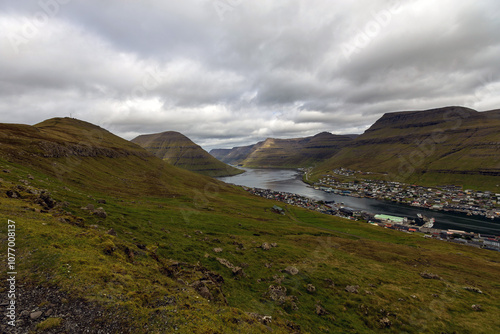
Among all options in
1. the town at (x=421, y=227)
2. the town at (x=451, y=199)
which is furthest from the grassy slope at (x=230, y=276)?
the town at (x=451, y=199)

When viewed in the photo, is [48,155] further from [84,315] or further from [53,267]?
[84,315]

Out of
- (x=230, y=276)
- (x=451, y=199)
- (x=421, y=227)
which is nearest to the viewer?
(x=230, y=276)

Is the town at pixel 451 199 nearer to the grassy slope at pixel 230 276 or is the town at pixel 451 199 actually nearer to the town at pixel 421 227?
the town at pixel 421 227

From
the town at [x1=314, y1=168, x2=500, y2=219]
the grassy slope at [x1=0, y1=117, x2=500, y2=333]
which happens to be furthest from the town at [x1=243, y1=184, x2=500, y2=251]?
the grassy slope at [x1=0, y1=117, x2=500, y2=333]

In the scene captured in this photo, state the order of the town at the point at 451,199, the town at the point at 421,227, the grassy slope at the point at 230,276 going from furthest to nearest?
the town at the point at 451,199 < the town at the point at 421,227 < the grassy slope at the point at 230,276

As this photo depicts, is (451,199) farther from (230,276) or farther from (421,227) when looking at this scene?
(230,276)

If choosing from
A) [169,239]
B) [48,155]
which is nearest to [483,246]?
[169,239]

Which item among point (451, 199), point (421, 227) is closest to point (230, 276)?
point (421, 227)

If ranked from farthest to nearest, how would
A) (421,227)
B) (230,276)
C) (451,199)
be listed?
(451,199), (421,227), (230,276)

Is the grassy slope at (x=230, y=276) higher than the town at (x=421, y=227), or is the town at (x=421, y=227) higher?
the grassy slope at (x=230, y=276)

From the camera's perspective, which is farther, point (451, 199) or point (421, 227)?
point (451, 199)

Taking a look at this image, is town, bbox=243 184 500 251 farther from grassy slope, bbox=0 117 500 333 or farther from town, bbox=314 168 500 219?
grassy slope, bbox=0 117 500 333
